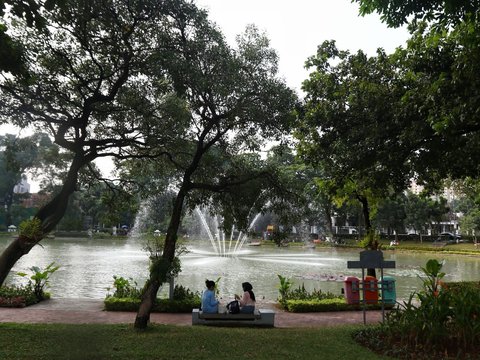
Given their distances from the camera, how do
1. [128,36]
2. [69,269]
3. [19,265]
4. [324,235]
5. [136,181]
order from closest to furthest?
[128,36]
[136,181]
[69,269]
[19,265]
[324,235]

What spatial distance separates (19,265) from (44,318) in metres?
16.1

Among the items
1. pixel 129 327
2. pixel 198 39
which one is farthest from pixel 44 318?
pixel 198 39

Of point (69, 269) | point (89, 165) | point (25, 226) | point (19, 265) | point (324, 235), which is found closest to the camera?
point (25, 226)

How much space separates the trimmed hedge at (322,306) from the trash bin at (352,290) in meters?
0.18

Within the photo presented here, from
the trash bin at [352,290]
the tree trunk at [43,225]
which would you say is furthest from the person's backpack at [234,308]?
the trash bin at [352,290]

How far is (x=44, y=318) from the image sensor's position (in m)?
10.9

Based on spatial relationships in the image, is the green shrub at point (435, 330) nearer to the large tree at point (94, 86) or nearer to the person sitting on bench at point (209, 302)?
the person sitting on bench at point (209, 302)

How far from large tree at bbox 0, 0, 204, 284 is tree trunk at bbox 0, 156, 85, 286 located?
0.07 ft

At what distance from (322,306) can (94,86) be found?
907cm

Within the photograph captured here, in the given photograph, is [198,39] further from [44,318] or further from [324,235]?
[324,235]

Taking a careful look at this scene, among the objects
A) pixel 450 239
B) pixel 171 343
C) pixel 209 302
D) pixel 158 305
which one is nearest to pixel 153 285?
pixel 209 302

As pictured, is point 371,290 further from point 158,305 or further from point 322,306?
point 158,305

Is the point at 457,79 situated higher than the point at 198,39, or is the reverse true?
the point at 198,39

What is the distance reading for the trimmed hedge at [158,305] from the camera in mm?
12211
